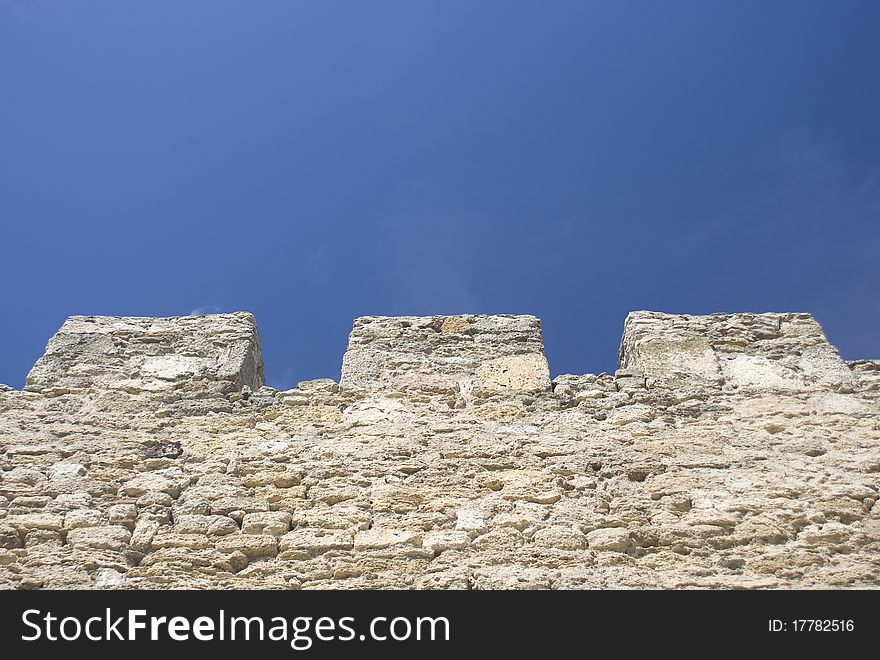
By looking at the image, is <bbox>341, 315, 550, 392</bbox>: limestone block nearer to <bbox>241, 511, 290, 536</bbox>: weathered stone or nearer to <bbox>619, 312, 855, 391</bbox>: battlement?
<bbox>619, 312, 855, 391</bbox>: battlement

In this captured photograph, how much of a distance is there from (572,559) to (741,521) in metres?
0.89

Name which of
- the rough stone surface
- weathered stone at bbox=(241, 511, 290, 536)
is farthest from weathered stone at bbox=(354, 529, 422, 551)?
weathered stone at bbox=(241, 511, 290, 536)

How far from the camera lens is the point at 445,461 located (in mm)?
4430

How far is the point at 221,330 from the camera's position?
18.9 ft

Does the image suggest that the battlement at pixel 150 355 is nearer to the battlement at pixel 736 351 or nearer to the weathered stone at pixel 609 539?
the weathered stone at pixel 609 539

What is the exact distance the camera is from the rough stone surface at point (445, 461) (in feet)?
12.2

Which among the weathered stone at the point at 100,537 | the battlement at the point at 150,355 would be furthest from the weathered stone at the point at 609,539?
the battlement at the point at 150,355

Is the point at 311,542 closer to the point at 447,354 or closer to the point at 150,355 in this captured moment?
the point at 447,354

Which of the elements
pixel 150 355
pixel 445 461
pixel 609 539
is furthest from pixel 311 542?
pixel 150 355

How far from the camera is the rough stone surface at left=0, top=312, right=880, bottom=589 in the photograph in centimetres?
371
